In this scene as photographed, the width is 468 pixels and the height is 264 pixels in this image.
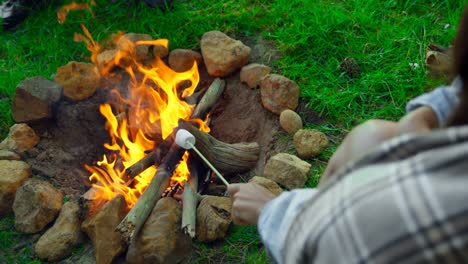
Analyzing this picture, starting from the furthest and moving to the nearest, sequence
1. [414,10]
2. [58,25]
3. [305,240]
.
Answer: [58,25]
[414,10]
[305,240]

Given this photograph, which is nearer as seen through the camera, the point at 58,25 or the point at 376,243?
the point at 376,243

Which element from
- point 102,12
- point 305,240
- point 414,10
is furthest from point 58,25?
point 305,240

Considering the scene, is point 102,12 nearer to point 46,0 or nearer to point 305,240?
point 46,0

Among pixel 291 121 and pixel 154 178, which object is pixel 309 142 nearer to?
pixel 291 121

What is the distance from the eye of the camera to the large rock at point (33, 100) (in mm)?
3600

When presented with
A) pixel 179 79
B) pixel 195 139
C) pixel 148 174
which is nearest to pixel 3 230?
pixel 148 174

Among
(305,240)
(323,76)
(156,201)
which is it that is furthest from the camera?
(323,76)

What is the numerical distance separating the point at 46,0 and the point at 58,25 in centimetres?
42

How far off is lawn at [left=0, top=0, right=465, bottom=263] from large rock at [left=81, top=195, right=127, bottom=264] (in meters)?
0.47

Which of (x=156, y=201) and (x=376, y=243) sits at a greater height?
(x=376, y=243)

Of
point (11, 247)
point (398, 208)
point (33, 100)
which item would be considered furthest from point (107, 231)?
point (398, 208)

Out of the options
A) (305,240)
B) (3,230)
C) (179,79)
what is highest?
(305,240)

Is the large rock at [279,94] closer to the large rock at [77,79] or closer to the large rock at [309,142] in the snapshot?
the large rock at [309,142]

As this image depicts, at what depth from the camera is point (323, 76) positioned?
3.67 m
